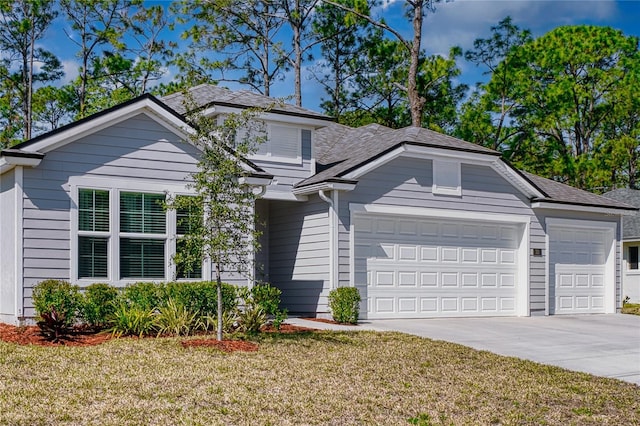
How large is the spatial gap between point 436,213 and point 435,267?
4.45 ft

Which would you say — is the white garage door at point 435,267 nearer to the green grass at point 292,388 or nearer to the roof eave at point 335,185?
the roof eave at point 335,185

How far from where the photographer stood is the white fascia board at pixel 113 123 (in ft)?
46.3

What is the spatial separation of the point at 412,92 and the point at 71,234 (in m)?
18.9

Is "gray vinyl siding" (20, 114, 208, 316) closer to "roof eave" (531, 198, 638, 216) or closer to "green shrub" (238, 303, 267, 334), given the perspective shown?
"green shrub" (238, 303, 267, 334)

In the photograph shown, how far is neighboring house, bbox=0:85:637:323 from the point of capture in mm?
14297

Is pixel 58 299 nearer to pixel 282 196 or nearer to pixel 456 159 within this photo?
pixel 282 196

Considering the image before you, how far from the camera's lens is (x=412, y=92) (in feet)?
99.7

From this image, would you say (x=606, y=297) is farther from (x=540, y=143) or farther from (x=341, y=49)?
(x=341, y=49)

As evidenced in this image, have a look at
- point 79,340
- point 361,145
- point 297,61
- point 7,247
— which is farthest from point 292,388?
point 297,61

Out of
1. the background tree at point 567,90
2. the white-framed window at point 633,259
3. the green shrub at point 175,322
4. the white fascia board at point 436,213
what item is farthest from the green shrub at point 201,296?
the background tree at point 567,90

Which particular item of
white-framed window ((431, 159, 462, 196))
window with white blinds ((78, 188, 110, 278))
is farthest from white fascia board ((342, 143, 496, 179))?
window with white blinds ((78, 188, 110, 278))

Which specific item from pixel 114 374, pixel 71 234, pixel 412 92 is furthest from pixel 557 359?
pixel 412 92

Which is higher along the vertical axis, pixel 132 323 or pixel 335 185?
pixel 335 185

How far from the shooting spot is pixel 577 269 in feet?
72.2
